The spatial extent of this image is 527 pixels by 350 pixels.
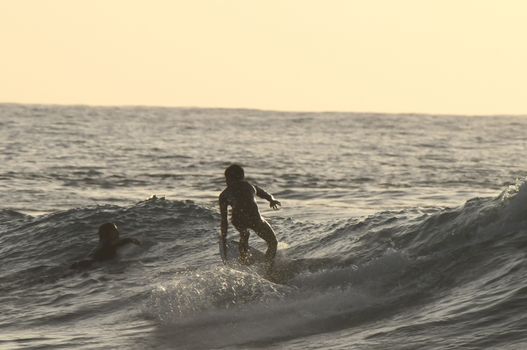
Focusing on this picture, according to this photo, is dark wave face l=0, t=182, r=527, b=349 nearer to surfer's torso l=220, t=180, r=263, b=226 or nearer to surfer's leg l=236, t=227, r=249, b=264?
surfer's leg l=236, t=227, r=249, b=264

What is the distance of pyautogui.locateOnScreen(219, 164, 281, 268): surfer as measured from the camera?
55.2 ft

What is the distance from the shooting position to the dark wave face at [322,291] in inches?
516

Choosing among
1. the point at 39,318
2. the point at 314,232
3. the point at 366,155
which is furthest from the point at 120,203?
the point at 366,155

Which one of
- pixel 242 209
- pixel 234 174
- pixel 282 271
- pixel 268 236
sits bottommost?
pixel 282 271

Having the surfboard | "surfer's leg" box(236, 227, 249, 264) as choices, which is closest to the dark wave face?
the surfboard

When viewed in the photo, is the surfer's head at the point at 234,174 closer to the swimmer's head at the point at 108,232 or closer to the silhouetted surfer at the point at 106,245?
the silhouetted surfer at the point at 106,245

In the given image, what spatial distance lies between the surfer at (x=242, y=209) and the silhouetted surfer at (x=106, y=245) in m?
3.97

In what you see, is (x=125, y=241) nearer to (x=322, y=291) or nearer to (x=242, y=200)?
(x=242, y=200)

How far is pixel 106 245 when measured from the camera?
67.0 feet

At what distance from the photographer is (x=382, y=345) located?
1229 centimetres

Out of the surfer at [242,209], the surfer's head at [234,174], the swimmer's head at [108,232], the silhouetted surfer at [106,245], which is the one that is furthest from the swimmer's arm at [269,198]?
the swimmer's head at [108,232]

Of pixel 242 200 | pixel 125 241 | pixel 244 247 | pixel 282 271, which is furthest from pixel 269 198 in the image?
pixel 125 241

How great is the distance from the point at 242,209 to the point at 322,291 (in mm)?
2452

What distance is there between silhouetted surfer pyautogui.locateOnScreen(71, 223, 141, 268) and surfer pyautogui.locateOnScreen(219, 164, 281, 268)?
3.97 metres
